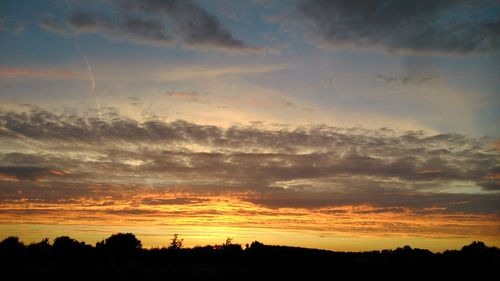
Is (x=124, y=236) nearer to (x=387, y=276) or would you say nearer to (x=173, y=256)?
(x=173, y=256)

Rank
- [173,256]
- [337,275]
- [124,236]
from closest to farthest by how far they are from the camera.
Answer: [337,275] < [173,256] < [124,236]

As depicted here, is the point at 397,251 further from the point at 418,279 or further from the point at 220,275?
the point at 220,275

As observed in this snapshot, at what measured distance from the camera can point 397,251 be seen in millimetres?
61000

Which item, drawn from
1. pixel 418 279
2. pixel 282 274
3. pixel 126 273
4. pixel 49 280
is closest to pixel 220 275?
pixel 282 274

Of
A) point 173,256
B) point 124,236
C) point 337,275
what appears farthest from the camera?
point 124,236

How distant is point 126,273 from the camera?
1398 inches

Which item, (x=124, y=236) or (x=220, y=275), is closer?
(x=220, y=275)

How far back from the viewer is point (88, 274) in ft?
116

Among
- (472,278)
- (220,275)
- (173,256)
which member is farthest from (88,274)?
(173,256)

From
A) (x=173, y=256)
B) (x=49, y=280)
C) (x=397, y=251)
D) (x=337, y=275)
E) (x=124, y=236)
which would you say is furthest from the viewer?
(x=124, y=236)

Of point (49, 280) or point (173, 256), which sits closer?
point (49, 280)

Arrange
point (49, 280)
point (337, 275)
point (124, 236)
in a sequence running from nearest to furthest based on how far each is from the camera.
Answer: point (49, 280), point (337, 275), point (124, 236)

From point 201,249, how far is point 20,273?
139 feet

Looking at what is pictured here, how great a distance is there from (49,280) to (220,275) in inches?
500
